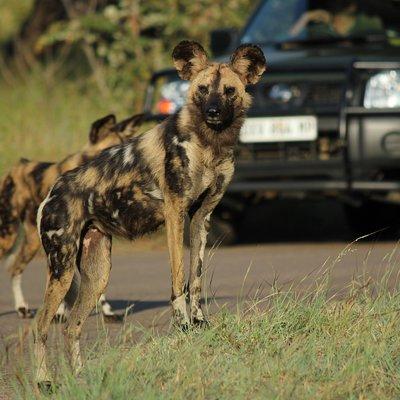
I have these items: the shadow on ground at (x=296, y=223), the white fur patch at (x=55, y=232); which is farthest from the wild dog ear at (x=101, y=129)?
the shadow on ground at (x=296, y=223)

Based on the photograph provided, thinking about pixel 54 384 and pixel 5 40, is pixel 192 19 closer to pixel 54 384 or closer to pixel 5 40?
pixel 5 40

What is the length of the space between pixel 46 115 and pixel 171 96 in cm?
445

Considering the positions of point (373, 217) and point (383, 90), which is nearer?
point (383, 90)

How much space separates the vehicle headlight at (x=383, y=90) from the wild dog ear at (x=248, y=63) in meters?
2.86

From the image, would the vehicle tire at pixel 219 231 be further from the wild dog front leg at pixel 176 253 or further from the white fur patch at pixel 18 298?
the wild dog front leg at pixel 176 253

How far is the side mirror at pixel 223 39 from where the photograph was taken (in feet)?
32.6

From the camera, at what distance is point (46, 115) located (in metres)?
13.8

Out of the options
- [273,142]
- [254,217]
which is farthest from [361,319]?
[254,217]

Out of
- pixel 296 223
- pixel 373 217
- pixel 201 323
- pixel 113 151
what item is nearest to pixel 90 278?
pixel 201 323

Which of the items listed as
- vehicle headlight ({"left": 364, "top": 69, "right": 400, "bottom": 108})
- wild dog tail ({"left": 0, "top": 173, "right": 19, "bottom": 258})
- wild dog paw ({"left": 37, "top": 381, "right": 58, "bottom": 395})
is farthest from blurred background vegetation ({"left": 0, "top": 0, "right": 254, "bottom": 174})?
wild dog paw ({"left": 37, "top": 381, "right": 58, "bottom": 395})

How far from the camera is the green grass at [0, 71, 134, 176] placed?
12.4m

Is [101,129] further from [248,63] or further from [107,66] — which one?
[107,66]

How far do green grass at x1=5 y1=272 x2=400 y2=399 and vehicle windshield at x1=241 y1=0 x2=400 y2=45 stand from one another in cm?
461

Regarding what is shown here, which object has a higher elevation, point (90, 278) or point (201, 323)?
point (90, 278)
